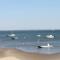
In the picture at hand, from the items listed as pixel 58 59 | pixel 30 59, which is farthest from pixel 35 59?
pixel 58 59

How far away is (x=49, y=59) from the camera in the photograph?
26641 millimetres

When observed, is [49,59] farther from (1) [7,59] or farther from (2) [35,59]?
(1) [7,59]

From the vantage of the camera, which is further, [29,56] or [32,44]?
[32,44]

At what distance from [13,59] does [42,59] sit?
3.54 meters

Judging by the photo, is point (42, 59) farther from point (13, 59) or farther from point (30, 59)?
point (13, 59)

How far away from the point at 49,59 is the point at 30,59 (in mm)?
2135

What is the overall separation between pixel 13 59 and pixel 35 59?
257cm

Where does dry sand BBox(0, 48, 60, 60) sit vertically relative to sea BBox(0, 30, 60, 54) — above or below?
above

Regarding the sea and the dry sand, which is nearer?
the dry sand

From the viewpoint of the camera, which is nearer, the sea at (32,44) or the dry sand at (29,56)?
the dry sand at (29,56)

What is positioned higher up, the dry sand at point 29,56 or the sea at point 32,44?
the dry sand at point 29,56

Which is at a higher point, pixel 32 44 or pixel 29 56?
pixel 29 56

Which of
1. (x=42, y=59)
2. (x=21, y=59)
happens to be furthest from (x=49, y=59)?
(x=21, y=59)

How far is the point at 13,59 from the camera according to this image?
2569 centimetres
